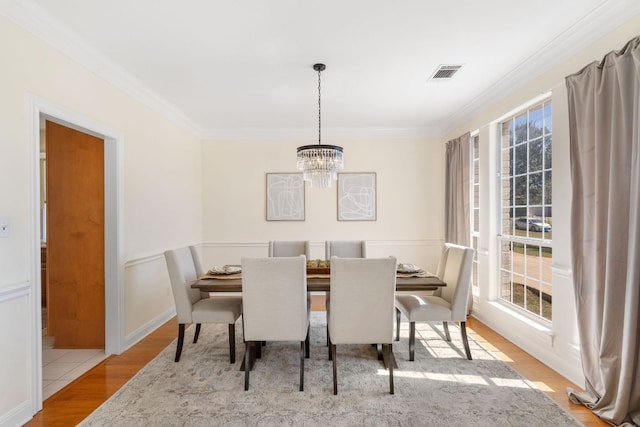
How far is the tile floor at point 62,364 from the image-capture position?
2490 millimetres

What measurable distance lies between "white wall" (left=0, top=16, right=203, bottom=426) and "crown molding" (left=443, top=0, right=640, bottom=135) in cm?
387

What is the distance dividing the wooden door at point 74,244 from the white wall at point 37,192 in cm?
31

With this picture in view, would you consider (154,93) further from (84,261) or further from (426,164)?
(426,164)

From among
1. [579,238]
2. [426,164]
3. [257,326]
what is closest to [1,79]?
[257,326]

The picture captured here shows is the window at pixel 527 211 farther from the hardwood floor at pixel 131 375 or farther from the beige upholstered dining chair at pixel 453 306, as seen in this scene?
the beige upholstered dining chair at pixel 453 306

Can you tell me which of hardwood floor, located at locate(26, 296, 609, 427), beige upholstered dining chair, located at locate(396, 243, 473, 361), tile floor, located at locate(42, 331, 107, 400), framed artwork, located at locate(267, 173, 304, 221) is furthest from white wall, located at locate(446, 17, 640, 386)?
tile floor, located at locate(42, 331, 107, 400)

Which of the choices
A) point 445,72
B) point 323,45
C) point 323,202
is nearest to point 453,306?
point 445,72

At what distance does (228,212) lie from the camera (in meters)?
5.14

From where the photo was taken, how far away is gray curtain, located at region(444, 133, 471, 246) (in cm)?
411

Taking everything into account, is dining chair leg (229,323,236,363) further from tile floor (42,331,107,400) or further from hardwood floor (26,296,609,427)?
tile floor (42,331,107,400)

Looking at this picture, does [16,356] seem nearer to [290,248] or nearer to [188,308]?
[188,308]

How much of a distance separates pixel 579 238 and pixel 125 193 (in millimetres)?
3974

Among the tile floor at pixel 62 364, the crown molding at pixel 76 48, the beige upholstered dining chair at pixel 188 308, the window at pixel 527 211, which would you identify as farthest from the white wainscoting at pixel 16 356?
the window at pixel 527 211

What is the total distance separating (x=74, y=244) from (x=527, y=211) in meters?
4.61
